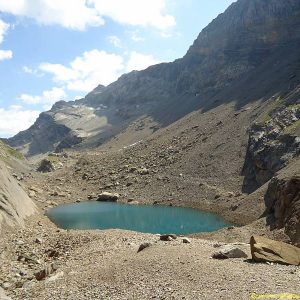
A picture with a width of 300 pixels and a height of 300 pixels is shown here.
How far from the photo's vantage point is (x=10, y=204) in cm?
4481

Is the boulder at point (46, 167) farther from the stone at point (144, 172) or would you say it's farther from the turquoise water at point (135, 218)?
the turquoise water at point (135, 218)

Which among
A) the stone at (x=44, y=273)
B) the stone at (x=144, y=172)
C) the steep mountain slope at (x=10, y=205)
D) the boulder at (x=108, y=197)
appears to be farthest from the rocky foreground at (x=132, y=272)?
the stone at (x=144, y=172)

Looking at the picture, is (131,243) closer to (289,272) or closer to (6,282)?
(6,282)

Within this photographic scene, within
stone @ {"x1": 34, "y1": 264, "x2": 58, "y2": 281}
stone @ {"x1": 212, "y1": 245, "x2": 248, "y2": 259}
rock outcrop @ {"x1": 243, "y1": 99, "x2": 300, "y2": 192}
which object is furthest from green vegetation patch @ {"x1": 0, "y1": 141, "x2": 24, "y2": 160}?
stone @ {"x1": 212, "y1": 245, "x2": 248, "y2": 259}

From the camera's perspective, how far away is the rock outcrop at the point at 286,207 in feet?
133

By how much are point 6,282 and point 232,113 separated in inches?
4106

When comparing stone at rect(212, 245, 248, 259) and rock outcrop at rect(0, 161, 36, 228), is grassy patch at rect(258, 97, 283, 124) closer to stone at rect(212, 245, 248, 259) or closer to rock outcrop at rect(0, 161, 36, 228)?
rock outcrop at rect(0, 161, 36, 228)

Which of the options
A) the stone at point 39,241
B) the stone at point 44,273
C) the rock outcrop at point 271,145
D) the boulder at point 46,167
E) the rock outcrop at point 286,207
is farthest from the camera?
the boulder at point 46,167

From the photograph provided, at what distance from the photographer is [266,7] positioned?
617 ft

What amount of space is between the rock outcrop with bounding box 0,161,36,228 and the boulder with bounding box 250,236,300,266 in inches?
943

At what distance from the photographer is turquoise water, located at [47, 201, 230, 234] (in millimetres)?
64688

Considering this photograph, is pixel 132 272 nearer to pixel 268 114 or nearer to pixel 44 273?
pixel 44 273

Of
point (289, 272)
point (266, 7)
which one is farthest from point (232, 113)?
point (289, 272)

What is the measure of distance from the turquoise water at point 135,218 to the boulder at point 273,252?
111ft
